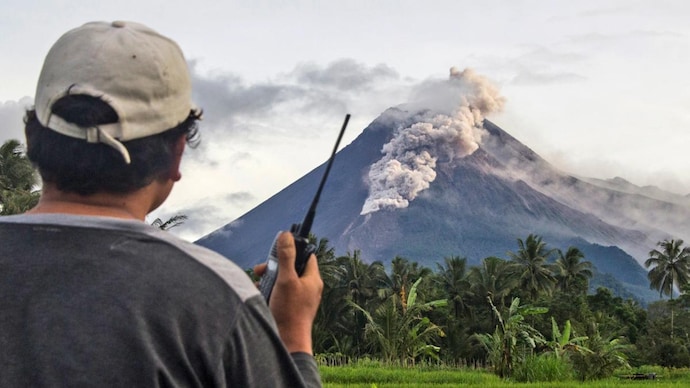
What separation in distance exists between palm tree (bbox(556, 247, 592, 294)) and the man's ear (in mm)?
70316

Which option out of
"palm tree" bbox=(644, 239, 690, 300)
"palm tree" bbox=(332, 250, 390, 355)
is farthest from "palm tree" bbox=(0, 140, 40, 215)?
"palm tree" bbox=(644, 239, 690, 300)

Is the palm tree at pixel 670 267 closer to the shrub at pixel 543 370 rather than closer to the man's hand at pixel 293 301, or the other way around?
the shrub at pixel 543 370

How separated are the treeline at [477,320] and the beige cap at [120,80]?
1916cm

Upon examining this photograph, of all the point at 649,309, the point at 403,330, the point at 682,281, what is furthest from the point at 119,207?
the point at 682,281

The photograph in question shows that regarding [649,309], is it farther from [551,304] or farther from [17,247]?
[17,247]

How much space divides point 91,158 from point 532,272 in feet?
207

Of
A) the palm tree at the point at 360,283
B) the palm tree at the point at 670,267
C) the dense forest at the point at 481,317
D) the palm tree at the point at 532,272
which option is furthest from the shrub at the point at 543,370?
the palm tree at the point at 670,267

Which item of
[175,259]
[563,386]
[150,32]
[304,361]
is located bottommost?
[563,386]

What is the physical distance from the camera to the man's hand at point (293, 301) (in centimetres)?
162

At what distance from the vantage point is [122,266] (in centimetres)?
144

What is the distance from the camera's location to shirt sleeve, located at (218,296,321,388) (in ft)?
4.71

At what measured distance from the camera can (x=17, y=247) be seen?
4.95 ft

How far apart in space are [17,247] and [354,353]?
42822 millimetres

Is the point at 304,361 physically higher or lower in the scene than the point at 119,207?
lower
